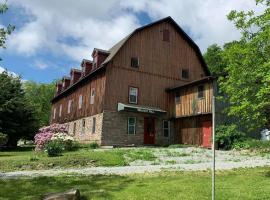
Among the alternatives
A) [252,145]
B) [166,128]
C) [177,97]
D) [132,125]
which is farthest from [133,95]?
[252,145]

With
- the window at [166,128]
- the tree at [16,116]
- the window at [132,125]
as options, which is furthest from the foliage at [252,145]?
the tree at [16,116]

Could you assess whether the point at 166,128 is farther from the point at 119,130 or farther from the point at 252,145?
the point at 252,145

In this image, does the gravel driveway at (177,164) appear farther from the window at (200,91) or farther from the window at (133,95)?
the window at (133,95)

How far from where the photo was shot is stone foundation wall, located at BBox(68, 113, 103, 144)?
1206 inches

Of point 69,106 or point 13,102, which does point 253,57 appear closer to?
point 13,102

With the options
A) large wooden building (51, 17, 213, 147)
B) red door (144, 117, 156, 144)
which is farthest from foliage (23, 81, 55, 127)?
red door (144, 117, 156, 144)

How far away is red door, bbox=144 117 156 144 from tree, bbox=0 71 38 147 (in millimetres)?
13224

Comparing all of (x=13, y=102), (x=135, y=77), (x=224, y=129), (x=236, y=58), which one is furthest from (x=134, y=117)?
(x=236, y=58)

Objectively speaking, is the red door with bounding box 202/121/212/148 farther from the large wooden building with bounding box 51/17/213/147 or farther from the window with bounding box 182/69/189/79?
the window with bounding box 182/69/189/79

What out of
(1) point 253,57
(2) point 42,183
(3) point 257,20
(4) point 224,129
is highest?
(3) point 257,20

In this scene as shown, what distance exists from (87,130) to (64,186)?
21.9 metres

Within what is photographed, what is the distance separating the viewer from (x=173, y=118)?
3303 cm

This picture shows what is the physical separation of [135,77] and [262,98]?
806 inches

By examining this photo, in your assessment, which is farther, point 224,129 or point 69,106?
point 69,106
